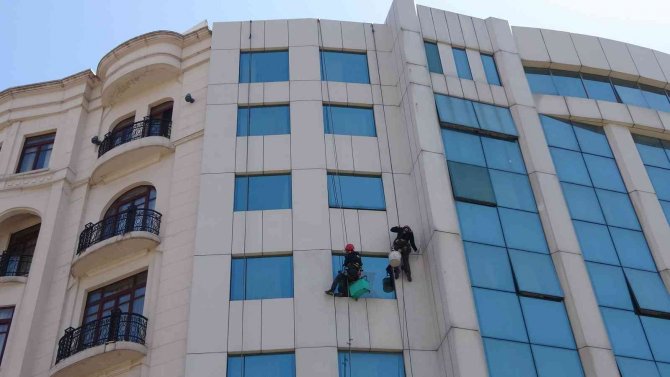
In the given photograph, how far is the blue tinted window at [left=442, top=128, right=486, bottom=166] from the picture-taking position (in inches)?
947

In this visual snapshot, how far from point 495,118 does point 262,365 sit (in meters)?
11.5

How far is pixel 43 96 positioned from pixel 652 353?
22.2m

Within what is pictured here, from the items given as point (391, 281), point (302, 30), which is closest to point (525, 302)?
point (391, 281)

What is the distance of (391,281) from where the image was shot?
835 inches

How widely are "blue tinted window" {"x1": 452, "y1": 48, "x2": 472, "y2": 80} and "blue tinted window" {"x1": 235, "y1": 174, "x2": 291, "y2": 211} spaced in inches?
298

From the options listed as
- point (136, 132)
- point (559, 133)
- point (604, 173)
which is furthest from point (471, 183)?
point (136, 132)

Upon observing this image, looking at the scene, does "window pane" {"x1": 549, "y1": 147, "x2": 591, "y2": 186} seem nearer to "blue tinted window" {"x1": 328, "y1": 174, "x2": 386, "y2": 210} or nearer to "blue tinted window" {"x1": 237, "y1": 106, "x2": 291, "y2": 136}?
"blue tinted window" {"x1": 328, "y1": 174, "x2": 386, "y2": 210}

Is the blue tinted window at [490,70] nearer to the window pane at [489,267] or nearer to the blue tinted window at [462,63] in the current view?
the blue tinted window at [462,63]

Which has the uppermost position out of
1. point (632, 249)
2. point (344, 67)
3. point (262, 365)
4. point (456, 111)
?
point (344, 67)

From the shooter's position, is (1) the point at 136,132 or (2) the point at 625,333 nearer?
(2) the point at 625,333

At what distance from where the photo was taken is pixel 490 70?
90.4 ft

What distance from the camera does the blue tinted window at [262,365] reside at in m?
19.4

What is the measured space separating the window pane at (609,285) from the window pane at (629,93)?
839 centimetres

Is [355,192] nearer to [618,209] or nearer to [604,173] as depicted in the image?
[618,209]
